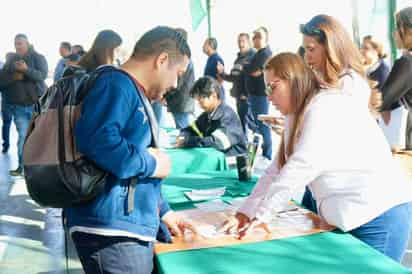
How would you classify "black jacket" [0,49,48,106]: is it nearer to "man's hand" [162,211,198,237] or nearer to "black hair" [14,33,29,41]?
"black hair" [14,33,29,41]

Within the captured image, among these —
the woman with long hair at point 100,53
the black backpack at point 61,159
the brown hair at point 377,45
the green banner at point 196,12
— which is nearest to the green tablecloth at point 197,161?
the woman with long hair at point 100,53

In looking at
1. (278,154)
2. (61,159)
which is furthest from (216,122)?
(61,159)

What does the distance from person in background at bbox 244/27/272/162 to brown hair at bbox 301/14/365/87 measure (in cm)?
364

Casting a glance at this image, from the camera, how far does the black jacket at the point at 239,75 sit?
18.3 ft

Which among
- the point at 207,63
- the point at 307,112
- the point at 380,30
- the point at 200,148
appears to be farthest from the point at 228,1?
the point at 307,112

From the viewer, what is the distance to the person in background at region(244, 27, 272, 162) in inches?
204

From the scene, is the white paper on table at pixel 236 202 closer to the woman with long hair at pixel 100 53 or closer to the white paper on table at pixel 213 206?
the white paper on table at pixel 213 206

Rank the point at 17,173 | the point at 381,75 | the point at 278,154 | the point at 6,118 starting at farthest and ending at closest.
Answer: the point at 6,118
the point at 17,173
the point at 381,75
the point at 278,154

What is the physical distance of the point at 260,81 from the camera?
5.21 m

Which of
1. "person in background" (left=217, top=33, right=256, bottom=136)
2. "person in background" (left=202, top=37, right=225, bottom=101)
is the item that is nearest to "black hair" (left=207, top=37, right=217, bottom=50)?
"person in background" (left=202, top=37, right=225, bottom=101)

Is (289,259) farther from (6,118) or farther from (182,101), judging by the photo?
(6,118)

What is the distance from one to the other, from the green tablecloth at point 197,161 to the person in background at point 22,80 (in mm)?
2607

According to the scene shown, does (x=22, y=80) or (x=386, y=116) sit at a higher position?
(x=22, y=80)

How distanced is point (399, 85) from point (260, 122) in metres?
2.86
